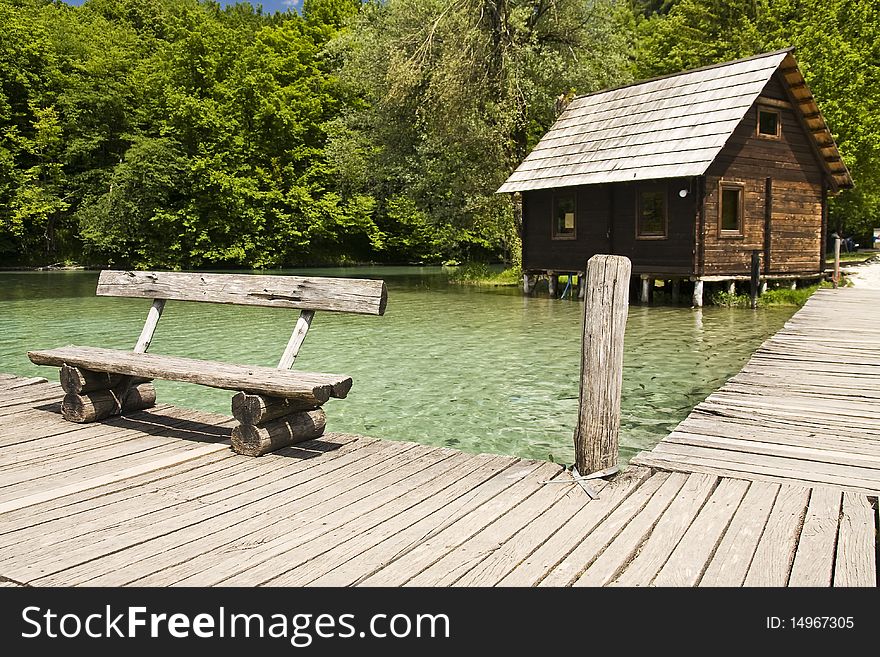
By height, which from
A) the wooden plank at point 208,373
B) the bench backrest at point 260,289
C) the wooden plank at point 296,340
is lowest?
the wooden plank at point 208,373

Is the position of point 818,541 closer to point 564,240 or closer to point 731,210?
point 731,210

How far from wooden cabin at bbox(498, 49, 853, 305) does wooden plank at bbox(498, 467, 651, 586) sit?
15359mm

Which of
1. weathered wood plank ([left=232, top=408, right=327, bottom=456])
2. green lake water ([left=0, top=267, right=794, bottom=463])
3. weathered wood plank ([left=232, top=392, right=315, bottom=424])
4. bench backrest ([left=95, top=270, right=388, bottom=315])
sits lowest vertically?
green lake water ([left=0, top=267, right=794, bottom=463])

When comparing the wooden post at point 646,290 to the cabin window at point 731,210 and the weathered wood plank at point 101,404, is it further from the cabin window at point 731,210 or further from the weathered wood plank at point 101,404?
the weathered wood plank at point 101,404

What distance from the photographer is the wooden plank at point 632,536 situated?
3.38m

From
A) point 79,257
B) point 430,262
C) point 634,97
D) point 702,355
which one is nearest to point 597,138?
point 634,97

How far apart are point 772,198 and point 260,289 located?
18873mm

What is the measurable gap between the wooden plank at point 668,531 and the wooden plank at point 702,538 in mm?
33

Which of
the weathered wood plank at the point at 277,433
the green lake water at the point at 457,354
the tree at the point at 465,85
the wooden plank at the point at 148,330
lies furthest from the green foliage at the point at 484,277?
the weathered wood plank at the point at 277,433

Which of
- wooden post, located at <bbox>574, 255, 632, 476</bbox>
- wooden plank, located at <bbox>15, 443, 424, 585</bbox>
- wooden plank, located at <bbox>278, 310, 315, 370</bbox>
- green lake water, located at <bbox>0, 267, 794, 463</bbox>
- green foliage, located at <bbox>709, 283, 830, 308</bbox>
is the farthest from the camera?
green foliage, located at <bbox>709, 283, 830, 308</bbox>

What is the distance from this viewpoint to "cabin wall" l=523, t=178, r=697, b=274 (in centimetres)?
2048

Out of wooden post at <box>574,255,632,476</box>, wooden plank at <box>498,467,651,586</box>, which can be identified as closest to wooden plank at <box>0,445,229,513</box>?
wooden post at <box>574,255,632,476</box>

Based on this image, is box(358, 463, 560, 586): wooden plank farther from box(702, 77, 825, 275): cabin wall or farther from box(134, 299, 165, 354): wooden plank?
box(702, 77, 825, 275): cabin wall

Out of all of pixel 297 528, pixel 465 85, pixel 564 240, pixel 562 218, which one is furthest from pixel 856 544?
pixel 465 85
